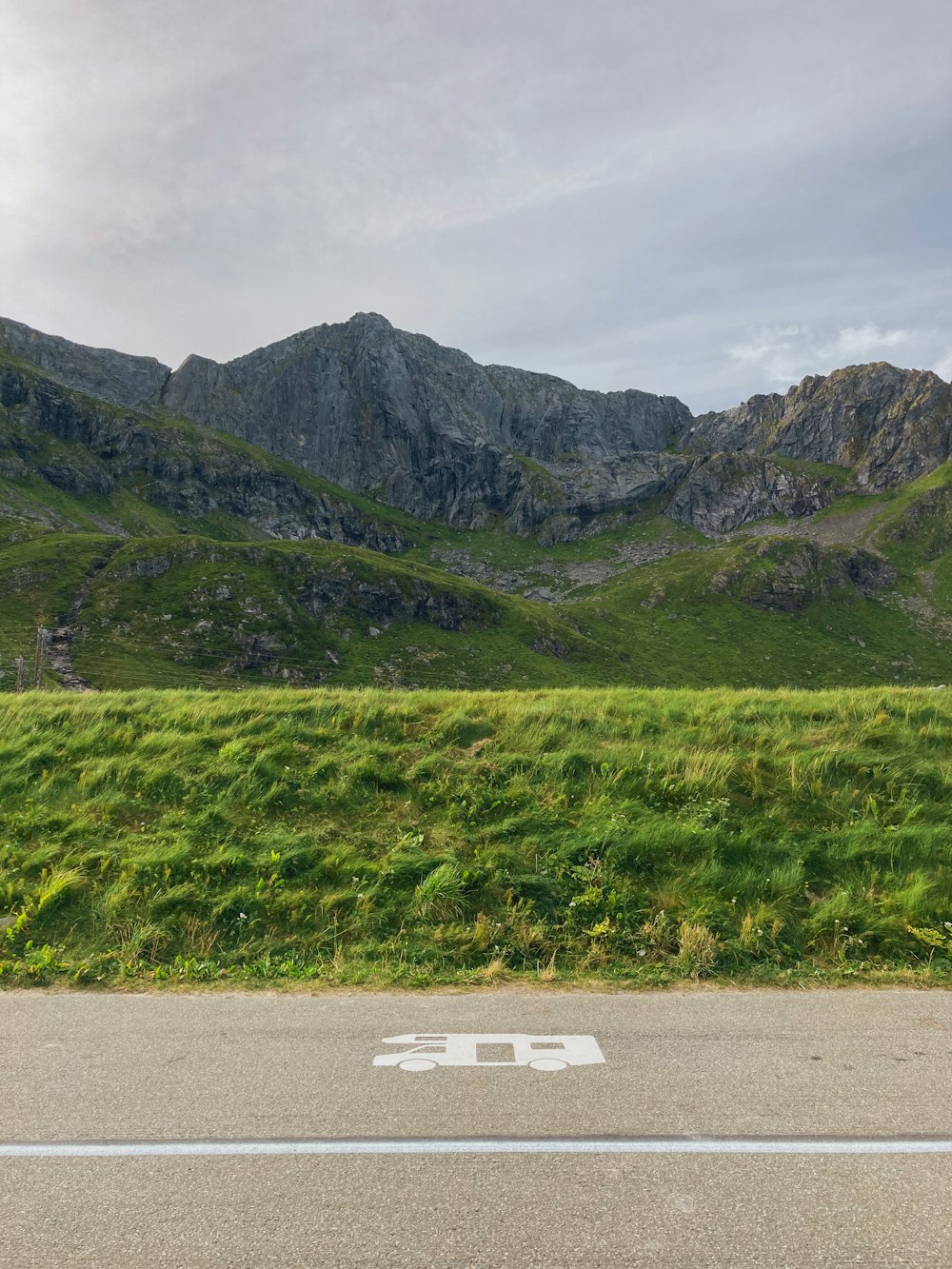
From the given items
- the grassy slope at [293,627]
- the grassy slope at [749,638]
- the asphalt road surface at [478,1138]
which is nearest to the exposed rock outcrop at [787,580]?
the grassy slope at [749,638]

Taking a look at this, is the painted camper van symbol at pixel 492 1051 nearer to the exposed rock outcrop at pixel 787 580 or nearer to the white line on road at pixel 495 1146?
the white line on road at pixel 495 1146

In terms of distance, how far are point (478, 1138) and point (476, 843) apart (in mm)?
5941

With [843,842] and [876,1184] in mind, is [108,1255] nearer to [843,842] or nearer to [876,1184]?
[876,1184]

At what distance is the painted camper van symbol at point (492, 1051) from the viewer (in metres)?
5.86

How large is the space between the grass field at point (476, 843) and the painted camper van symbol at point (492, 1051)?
1.47 metres

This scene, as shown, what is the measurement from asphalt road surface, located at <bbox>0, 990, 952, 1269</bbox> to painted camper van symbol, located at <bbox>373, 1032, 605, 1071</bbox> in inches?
1.6

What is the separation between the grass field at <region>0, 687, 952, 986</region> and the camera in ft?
27.6

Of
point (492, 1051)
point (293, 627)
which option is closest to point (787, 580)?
point (293, 627)

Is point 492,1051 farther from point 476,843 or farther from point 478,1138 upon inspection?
point 476,843

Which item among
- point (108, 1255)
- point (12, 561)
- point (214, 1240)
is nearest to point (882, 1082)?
point (214, 1240)

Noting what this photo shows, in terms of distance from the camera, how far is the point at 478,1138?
485cm

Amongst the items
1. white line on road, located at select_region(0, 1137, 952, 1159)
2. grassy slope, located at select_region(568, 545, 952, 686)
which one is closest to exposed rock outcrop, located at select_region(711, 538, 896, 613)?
grassy slope, located at select_region(568, 545, 952, 686)

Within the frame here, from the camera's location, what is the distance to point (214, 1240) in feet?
13.1

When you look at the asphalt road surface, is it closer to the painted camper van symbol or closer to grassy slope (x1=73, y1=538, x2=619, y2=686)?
the painted camper van symbol
